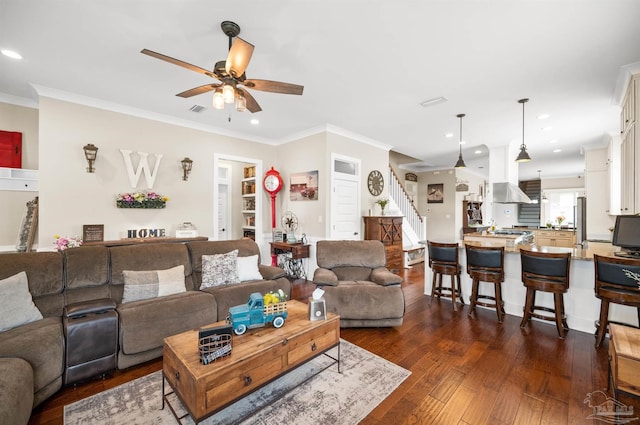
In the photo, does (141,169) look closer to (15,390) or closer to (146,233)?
(146,233)

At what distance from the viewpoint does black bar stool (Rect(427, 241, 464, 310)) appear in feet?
12.2

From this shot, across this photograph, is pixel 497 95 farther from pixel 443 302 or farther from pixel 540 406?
pixel 540 406

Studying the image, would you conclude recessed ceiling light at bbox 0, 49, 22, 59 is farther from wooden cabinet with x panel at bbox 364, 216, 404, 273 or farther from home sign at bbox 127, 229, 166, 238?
wooden cabinet with x panel at bbox 364, 216, 404, 273

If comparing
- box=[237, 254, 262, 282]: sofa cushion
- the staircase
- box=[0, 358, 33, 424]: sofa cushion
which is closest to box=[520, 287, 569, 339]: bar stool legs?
box=[237, 254, 262, 282]: sofa cushion

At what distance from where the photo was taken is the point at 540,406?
74.9 inches

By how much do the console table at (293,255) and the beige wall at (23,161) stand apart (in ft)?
12.6

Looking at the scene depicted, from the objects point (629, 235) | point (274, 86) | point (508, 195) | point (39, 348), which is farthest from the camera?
point (508, 195)

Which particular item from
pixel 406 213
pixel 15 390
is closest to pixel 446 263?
pixel 406 213

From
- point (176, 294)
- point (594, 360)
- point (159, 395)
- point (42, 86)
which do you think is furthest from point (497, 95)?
point (42, 86)

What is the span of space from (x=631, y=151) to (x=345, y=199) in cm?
395

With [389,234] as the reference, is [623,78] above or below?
above

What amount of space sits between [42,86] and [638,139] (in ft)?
23.7

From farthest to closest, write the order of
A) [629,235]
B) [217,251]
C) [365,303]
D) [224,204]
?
[224,204], [217,251], [365,303], [629,235]

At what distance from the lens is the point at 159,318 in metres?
2.44
